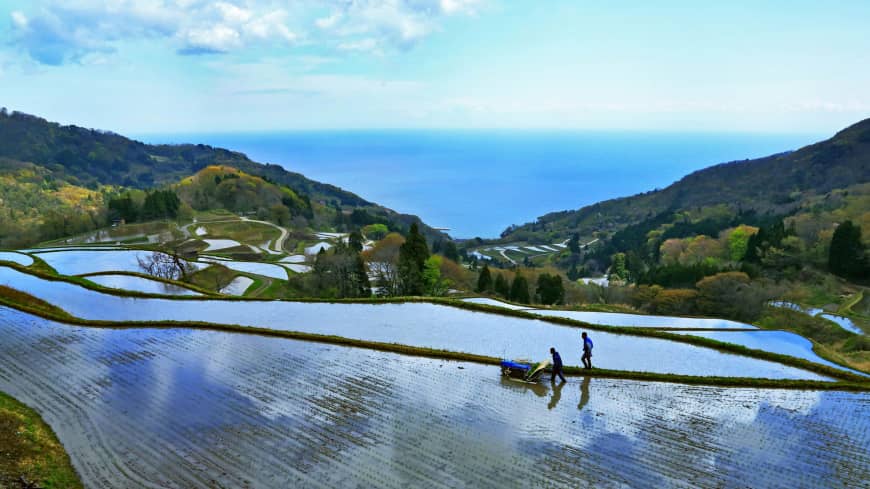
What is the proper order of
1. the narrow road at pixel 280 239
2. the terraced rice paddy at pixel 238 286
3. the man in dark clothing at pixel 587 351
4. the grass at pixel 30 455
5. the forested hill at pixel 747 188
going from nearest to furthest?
the grass at pixel 30 455, the man in dark clothing at pixel 587 351, the terraced rice paddy at pixel 238 286, the narrow road at pixel 280 239, the forested hill at pixel 747 188

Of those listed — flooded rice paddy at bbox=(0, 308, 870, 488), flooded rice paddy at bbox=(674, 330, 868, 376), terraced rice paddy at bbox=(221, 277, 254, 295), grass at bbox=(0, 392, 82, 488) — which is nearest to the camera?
grass at bbox=(0, 392, 82, 488)

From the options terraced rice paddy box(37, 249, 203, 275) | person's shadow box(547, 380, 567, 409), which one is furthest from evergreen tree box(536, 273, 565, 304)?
terraced rice paddy box(37, 249, 203, 275)

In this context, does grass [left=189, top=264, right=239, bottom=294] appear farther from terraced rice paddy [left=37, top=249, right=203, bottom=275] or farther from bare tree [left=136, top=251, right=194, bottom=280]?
terraced rice paddy [left=37, top=249, right=203, bottom=275]

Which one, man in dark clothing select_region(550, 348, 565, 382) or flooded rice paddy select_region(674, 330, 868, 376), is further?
flooded rice paddy select_region(674, 330, 868, 376)

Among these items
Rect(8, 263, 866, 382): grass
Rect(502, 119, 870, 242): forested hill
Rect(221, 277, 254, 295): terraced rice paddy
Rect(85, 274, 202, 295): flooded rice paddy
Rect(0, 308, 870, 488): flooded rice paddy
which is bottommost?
Rect(221, 277, 254, 295): terraced rice paddy

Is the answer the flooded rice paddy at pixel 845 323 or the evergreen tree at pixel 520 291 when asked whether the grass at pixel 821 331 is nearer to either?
the flooded rice paddy at pixel 845 323

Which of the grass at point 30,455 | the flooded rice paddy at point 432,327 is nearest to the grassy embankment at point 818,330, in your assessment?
the flooded rice paddy at point 432,327

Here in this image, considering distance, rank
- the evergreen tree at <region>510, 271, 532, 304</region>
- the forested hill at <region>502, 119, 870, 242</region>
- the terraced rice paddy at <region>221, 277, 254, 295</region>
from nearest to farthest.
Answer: the terraced rice paddy at <region>221, 277, 254, 295</region>
the evergreen tree at <region>510, 271, 532, 304</region>
the forested hill at <region>502, 119, 870, 242</region>
